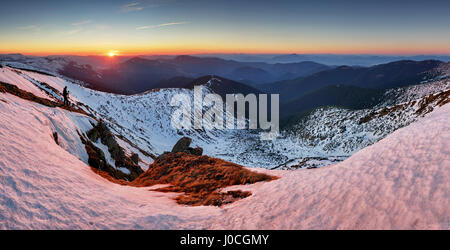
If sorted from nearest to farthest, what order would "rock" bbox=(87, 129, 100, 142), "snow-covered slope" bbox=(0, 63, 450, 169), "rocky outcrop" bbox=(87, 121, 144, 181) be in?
"rock" bbox=(87, 129, 100, 142) → "rocky outcrop" bbox=(87, 121, 144, 181) → "snow-covered slope" bbox=(0, 63, 450, 169)

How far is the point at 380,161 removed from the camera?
867 cm

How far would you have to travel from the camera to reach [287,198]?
867 cm

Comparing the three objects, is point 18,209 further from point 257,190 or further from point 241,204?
point 257,190

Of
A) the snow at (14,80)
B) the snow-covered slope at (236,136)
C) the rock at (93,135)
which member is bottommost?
the snow-covered slope at (236,136)

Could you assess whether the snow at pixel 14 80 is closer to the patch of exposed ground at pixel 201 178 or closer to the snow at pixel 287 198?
the patch of exposed ground at pixel 201 178

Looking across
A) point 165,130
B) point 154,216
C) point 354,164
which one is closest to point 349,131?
point 165,130

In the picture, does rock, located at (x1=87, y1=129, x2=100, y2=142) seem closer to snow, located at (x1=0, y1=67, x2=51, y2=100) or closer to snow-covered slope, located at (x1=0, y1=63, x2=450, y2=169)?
snow, located at (x1=0, y1=67, x2=51, y2=100)

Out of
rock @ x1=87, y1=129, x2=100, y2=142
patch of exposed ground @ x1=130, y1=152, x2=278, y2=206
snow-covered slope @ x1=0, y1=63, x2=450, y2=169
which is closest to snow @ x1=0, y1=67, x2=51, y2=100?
rock @ x1=87, y1=129, x2=100, y2=142

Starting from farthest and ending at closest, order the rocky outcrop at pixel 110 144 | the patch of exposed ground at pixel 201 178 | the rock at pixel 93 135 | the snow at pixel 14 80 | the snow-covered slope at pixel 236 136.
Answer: the snow-covered slope at pixel 236 136 → the snow at pixel 14 80 → the rocky outcrop at pixel 110 144 → the rock at pixel 93 135 → the patch of exposed ground at pixel 201 178

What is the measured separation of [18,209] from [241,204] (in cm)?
799

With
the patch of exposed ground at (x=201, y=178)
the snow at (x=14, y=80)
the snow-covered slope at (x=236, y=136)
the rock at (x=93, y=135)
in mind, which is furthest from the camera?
the snow-covered slope at (x=236, y=136)

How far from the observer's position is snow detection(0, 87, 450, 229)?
606cm

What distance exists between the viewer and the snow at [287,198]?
6.06 meters

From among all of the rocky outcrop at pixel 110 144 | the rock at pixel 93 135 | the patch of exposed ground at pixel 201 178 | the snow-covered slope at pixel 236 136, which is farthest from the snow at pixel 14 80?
the snow-covered slope at pixel 236 136
